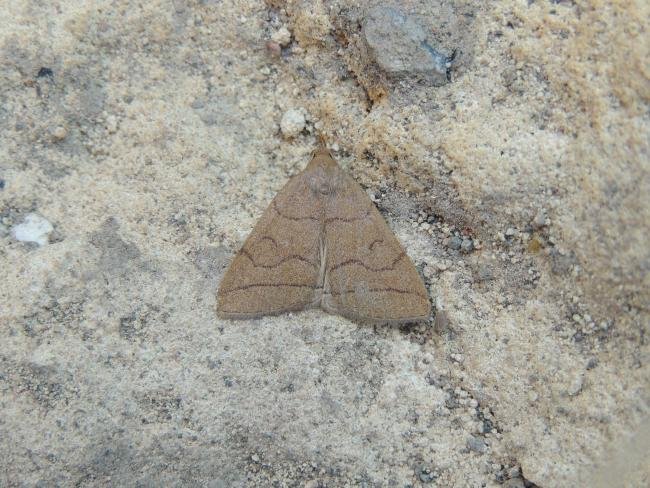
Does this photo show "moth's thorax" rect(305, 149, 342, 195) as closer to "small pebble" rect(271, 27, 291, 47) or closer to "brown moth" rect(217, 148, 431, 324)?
"brown moth" rect(217, 148, 431, 324)

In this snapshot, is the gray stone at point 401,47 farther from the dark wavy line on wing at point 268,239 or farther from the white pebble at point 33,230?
the white pebble at point 33,230

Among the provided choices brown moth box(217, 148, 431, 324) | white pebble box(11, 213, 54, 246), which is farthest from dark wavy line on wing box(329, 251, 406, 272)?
white pebble box(11, 213, 54, 246)

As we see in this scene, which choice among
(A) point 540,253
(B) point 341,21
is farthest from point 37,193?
(A) point 540,253

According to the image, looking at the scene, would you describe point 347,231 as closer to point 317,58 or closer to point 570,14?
point 317,58

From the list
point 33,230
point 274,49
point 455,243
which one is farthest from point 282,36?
A: point 33,230

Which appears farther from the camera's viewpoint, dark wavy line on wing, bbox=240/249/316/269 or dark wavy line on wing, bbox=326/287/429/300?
dark wavy line on wing, bbox=240/249/316/269

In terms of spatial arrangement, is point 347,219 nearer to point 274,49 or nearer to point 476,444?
point 274,49

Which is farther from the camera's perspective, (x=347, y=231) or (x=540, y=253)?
(x=347, y=231)
